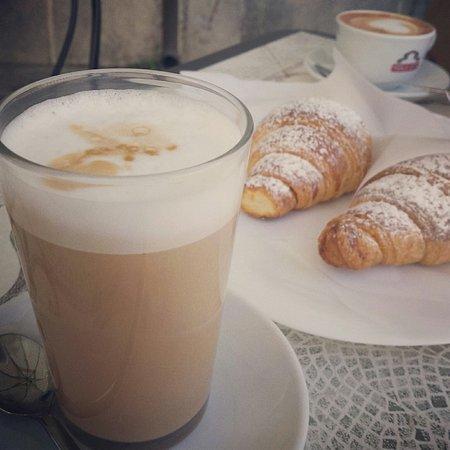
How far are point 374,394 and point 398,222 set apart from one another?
1.13ft

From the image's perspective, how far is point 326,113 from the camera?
3.48 ft

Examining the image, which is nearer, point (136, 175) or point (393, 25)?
point (136, 175)

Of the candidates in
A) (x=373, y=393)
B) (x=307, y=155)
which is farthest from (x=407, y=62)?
(x=373, y=393)

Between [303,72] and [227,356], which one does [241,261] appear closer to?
[227,356]

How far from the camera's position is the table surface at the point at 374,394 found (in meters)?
0.53

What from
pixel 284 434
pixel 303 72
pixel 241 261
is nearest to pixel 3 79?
pixel 303 72

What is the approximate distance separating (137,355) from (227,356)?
155 millimetres

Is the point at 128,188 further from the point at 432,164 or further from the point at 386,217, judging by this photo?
the point at 432,164

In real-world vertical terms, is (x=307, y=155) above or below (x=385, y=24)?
below

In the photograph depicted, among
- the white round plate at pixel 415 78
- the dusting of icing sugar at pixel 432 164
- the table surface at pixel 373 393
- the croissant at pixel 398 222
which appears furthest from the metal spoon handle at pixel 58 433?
the white round plate at pixel 415 78

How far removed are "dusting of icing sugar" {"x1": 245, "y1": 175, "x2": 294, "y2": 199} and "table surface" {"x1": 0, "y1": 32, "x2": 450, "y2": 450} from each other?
29 cm

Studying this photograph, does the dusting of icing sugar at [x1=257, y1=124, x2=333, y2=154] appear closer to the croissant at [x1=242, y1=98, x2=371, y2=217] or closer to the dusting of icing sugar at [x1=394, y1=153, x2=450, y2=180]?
the croissant at [x1=242, y1=98, x2=371, y2=217]

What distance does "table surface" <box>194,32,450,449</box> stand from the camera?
531mm

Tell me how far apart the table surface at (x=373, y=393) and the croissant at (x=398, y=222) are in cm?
16
